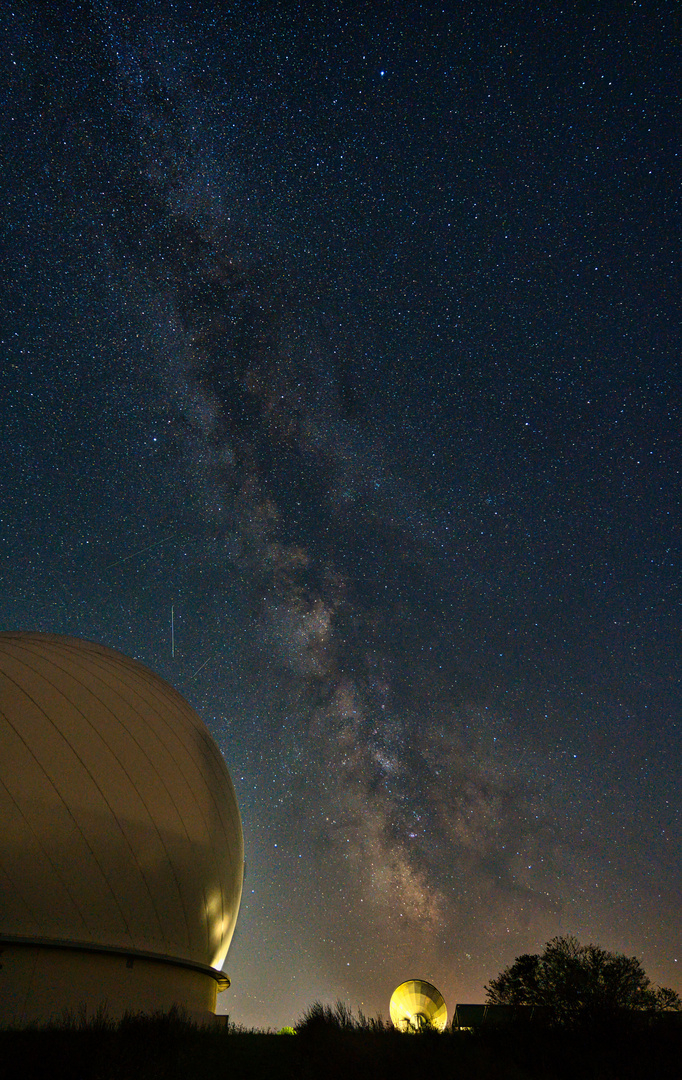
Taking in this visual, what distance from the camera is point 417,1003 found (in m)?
21.5

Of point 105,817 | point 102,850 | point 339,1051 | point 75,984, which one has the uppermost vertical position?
point 105,817

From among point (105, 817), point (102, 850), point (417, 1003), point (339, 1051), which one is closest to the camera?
point (339, 1051)

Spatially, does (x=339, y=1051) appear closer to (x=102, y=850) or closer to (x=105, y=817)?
(x=102, y=850)

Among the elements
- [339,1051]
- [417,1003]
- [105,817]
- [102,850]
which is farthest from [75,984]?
[417,1003]

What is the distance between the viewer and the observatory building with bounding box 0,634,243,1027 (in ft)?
30.9

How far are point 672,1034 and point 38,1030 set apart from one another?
30.6 ft

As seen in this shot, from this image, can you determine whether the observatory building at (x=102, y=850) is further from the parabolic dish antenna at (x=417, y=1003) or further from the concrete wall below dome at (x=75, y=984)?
the parabolic dish antenna at (x=417, y=1003)

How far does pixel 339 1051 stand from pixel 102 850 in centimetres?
491

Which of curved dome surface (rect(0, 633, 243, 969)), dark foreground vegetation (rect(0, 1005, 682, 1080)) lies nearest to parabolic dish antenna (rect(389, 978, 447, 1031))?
curved dome surface (rect(0, 633, 243, 969))

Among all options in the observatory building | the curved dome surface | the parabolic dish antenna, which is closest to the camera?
the observatory building

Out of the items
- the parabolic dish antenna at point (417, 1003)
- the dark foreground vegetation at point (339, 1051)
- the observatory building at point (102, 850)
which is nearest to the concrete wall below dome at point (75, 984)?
the observatory building at point (102, 850)

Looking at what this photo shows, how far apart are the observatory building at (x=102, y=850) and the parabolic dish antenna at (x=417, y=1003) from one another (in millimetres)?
12303

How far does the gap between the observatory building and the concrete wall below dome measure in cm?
2

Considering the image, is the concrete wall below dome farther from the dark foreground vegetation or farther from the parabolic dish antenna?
→ the parabolic dish antenna
